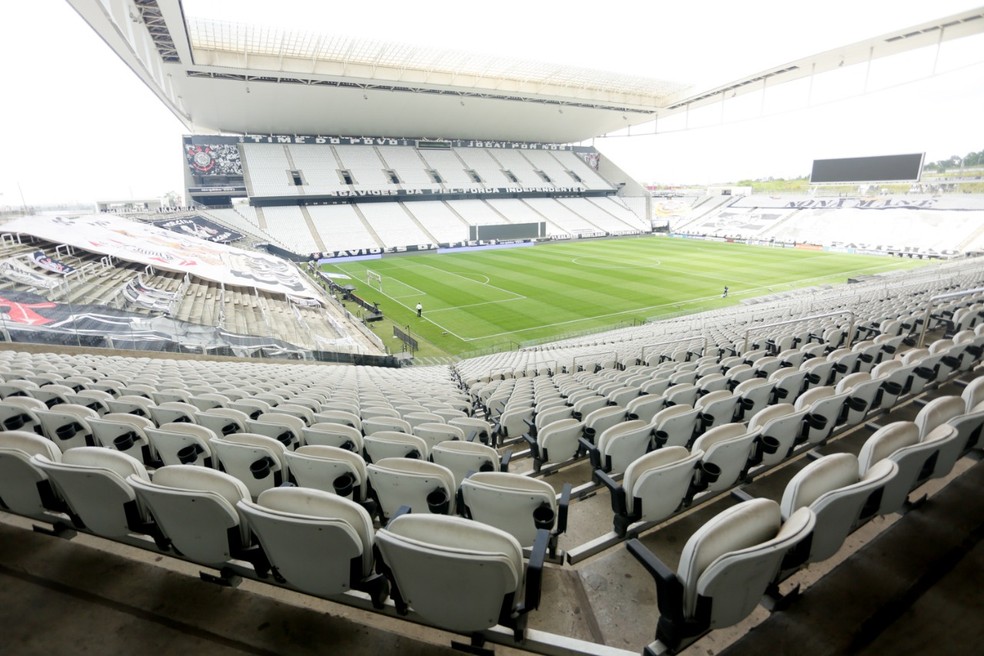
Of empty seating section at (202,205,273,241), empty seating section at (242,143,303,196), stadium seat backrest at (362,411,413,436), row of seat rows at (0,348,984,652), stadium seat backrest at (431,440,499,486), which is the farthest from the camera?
empty seating section at (242,143,303,196)

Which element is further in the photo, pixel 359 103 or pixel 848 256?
pixel 359 103

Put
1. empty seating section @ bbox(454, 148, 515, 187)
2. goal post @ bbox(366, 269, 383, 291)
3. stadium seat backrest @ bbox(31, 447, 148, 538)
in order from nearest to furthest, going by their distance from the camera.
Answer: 1. stadium seat backrest @ bbox(31, 447, 148, 538)
2. goal post @ bbox(366, 269, 383, 291)
3. empty seating section @ bbox(454, 148, 515, 187)

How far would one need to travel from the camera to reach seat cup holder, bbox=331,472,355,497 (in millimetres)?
3067

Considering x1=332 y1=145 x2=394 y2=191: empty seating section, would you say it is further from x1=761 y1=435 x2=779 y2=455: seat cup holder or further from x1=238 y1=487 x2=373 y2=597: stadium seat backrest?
x1=238 y1=487 x2=373 y2=597: stadium seat backrest

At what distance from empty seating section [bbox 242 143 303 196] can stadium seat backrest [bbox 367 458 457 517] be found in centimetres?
6048

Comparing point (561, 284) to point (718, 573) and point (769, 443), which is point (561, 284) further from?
point (718, 573)

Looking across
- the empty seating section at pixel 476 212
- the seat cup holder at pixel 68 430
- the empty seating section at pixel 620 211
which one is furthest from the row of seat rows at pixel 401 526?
the empty seating section at pixel 620 211

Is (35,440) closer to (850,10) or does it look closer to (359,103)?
(850,10)

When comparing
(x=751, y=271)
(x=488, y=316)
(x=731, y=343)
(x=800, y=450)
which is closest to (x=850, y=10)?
(x=751, y=271)

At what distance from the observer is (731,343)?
11.2 meters

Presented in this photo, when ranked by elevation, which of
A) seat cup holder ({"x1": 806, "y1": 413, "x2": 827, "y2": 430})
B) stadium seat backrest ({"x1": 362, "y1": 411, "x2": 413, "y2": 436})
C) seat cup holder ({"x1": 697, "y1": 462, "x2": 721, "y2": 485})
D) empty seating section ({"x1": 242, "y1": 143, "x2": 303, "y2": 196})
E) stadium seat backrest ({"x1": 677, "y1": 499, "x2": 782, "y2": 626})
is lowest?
stadium seat backrest ({"x1": 362, "y1": 411, "x2": 413, "y2": 436})

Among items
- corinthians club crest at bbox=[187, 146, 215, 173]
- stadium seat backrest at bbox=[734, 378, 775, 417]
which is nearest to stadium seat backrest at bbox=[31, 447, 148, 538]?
stadium seat backrest at bbox=[734, 378, 775, 417]

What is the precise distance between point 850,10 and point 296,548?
47.7m

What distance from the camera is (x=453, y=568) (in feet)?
5.95
